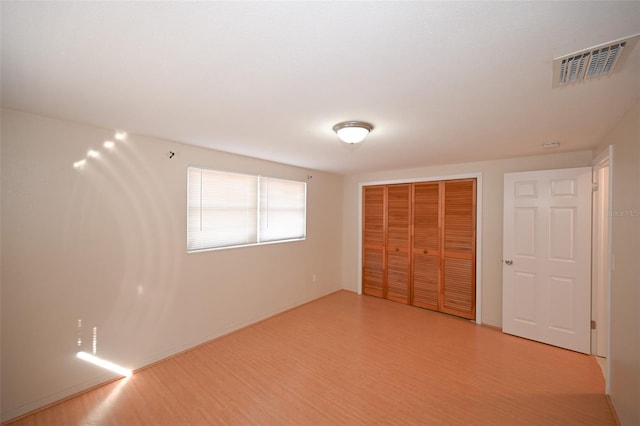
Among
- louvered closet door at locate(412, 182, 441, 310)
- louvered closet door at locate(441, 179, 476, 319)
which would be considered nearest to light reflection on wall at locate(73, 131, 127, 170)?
louvered closet door at locate(412, 182, 441, 310)

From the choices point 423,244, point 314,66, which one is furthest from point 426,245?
point 314,66

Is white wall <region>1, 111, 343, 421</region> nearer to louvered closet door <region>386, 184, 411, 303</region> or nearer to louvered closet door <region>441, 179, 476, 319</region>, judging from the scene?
louvered closet door <region>386, 184, 411, 303</region>

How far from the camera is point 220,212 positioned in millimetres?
3568

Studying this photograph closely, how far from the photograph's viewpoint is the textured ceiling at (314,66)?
1061 millimetres

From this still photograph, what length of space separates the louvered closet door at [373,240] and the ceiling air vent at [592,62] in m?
3.58

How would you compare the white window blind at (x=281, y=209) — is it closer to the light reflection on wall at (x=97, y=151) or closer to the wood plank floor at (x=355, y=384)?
the wood plank floor at (x=355, y=384)

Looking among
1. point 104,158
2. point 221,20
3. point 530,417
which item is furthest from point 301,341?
point 221,20

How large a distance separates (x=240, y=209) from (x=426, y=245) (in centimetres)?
304

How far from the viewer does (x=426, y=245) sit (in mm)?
4562

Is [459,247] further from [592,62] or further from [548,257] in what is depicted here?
[592,62]

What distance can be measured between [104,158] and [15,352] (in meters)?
1.68

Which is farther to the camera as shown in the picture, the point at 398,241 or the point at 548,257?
the point at 398,241

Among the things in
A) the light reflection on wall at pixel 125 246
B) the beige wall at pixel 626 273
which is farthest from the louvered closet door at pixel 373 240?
the light reflection on wall at pixel 125 246

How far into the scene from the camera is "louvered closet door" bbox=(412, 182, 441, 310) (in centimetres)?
446
